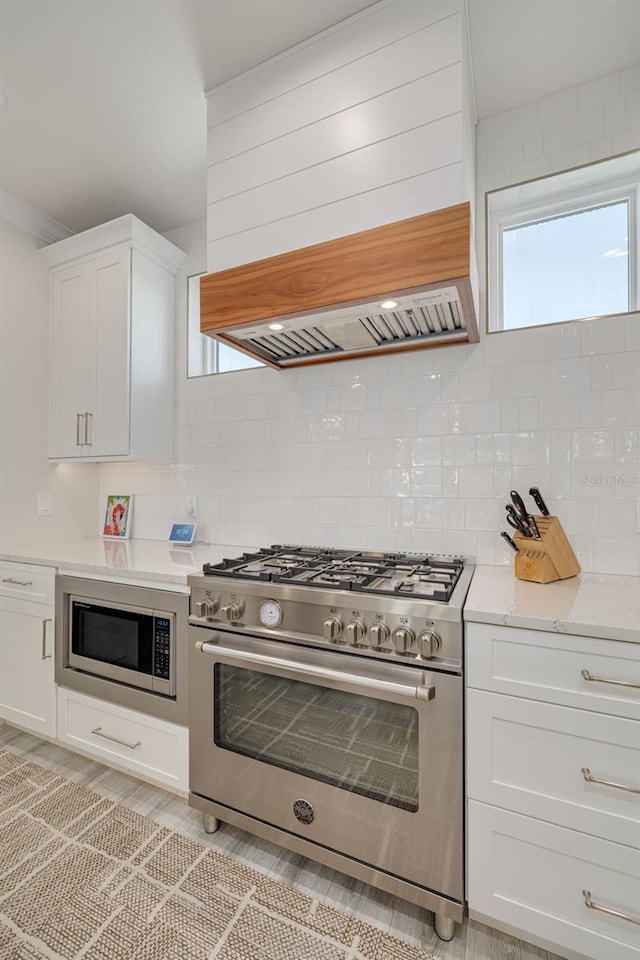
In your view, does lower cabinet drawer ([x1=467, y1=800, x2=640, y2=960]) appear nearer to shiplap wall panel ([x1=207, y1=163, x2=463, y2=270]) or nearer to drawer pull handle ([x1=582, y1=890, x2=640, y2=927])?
drawer pull handle ([x1=582, y1=890, x2=640, y2=927])

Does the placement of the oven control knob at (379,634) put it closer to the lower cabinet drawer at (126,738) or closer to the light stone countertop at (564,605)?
the light stone countertop at (564,605)

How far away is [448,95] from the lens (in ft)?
4.59

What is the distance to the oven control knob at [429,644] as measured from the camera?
121 centimetres

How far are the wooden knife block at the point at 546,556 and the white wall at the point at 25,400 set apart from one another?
8.41 ft

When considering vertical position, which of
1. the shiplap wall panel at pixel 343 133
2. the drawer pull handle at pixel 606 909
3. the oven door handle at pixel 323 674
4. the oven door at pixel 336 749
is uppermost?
the shiplap wall panel at pixel 343 133

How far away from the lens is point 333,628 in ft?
4.40

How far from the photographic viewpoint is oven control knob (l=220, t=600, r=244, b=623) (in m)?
1.53

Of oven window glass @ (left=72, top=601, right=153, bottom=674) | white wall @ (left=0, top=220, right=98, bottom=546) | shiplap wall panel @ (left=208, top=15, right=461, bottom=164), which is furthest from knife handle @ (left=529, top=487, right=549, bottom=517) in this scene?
white wall @ (left=0, top=220, right=98, bottom=546)

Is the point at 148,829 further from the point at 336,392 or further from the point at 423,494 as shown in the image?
the point at 336,392

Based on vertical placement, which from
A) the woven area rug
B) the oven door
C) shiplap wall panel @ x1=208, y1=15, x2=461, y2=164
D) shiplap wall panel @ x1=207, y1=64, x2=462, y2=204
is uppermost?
shiplap wall panel @ x1=208, y1=15, x2=461, y2=164

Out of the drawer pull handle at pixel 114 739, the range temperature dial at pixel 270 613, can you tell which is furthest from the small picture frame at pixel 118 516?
the range temperature dial at pixel 270 613

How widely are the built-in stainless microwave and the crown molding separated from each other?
204 centimetres

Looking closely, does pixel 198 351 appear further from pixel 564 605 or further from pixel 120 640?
pixel 564 605

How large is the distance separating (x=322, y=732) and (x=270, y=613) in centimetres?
40
